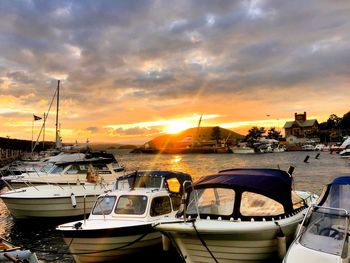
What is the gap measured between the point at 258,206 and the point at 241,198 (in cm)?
65

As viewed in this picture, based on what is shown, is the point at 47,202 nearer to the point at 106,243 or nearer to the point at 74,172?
the point at 74,172

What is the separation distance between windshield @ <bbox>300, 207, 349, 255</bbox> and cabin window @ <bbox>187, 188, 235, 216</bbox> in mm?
2544

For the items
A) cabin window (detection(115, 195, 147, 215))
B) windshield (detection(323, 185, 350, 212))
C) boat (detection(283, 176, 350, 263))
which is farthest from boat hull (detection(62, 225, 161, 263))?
windshield (detection(323, 185, 350, 212))

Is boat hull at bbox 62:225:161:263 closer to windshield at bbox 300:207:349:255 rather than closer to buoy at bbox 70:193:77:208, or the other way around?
windshield at bbox 300:207:349:255

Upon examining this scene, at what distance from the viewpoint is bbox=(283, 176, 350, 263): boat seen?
8.95 m

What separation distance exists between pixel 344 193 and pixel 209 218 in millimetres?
4024

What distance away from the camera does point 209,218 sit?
11.8 metres

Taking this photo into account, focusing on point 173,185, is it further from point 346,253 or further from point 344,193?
point 346,253

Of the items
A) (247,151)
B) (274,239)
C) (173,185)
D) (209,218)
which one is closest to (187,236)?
(209,218)

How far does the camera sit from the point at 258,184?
40.1 ft

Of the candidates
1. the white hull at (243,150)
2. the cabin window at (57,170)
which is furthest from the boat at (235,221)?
the white hull at (243,150)

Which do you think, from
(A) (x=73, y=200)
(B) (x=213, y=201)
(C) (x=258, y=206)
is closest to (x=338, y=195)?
(C) (x=258, y=206)

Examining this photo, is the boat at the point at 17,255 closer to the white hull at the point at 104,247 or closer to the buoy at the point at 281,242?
the white hull at the point at 104,247

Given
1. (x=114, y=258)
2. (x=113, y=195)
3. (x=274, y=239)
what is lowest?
(x=114, y=258)
